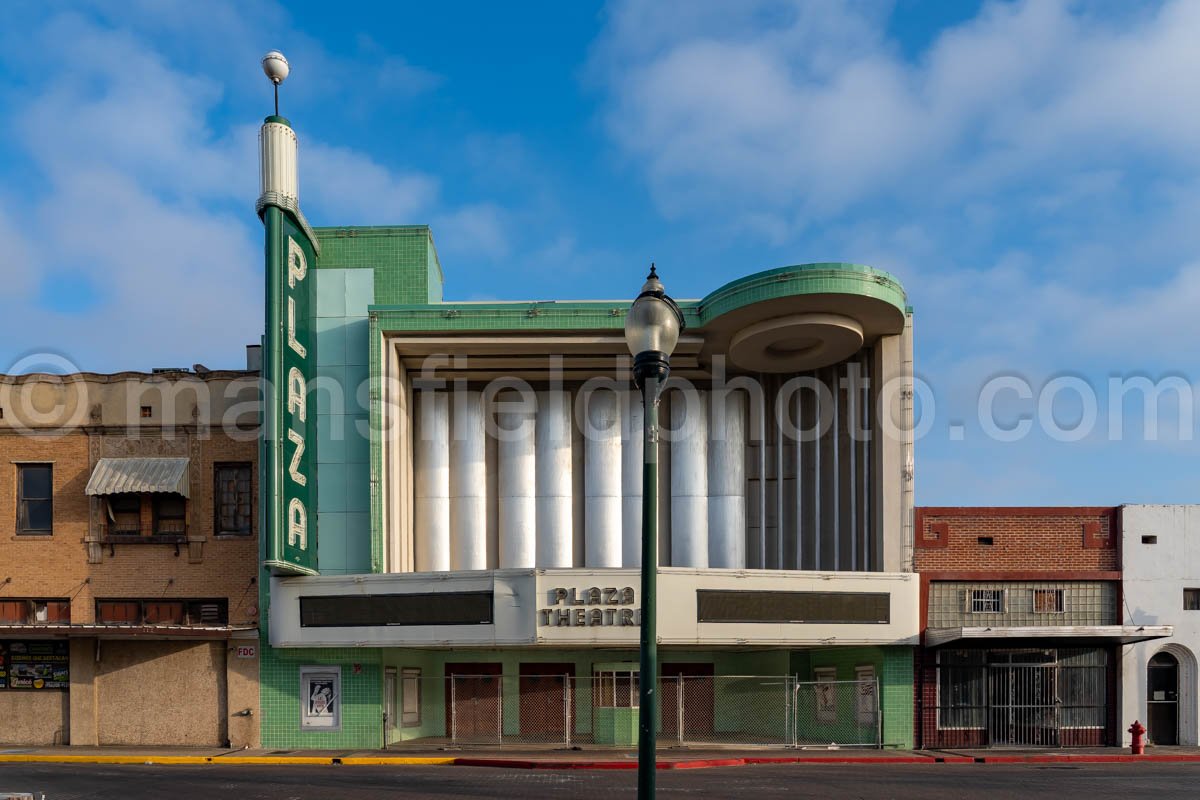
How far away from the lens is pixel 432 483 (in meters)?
26.3

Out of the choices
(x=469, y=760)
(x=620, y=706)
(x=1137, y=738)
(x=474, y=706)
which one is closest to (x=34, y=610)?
(x=474, y=706)

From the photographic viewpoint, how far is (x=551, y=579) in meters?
22.6

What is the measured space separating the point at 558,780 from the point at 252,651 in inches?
383

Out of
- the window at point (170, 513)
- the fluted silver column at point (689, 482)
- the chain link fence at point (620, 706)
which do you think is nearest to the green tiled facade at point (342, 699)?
the chain link fence at point (620, 706)

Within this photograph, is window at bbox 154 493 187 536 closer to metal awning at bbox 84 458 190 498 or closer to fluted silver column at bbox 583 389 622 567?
metal awning at bbox 84 458 190 498

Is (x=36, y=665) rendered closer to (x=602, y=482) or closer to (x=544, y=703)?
(x=544, y=703)

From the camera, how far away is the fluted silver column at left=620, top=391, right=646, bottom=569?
26.3 metres

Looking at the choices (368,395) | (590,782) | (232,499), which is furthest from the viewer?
(232,499)

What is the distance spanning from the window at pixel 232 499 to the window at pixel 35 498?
4401mm

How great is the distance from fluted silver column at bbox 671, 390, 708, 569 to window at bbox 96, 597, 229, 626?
40.1ft

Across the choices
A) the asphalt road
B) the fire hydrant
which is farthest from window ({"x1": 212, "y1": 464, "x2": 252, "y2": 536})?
the fire hydrant

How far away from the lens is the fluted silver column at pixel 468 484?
26156 millimetres

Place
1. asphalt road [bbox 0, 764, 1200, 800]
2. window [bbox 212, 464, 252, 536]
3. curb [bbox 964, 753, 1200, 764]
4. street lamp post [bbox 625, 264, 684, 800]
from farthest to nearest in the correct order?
window [bbox 212, 464, 252, 536] < curb [bbox 964, 753, 1200, 764] < asphalt road [bbox 0, 764, 1200, 800] < street lamp post [bbox 625, 264, 684, 800]

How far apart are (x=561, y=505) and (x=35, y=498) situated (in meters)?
14.0
